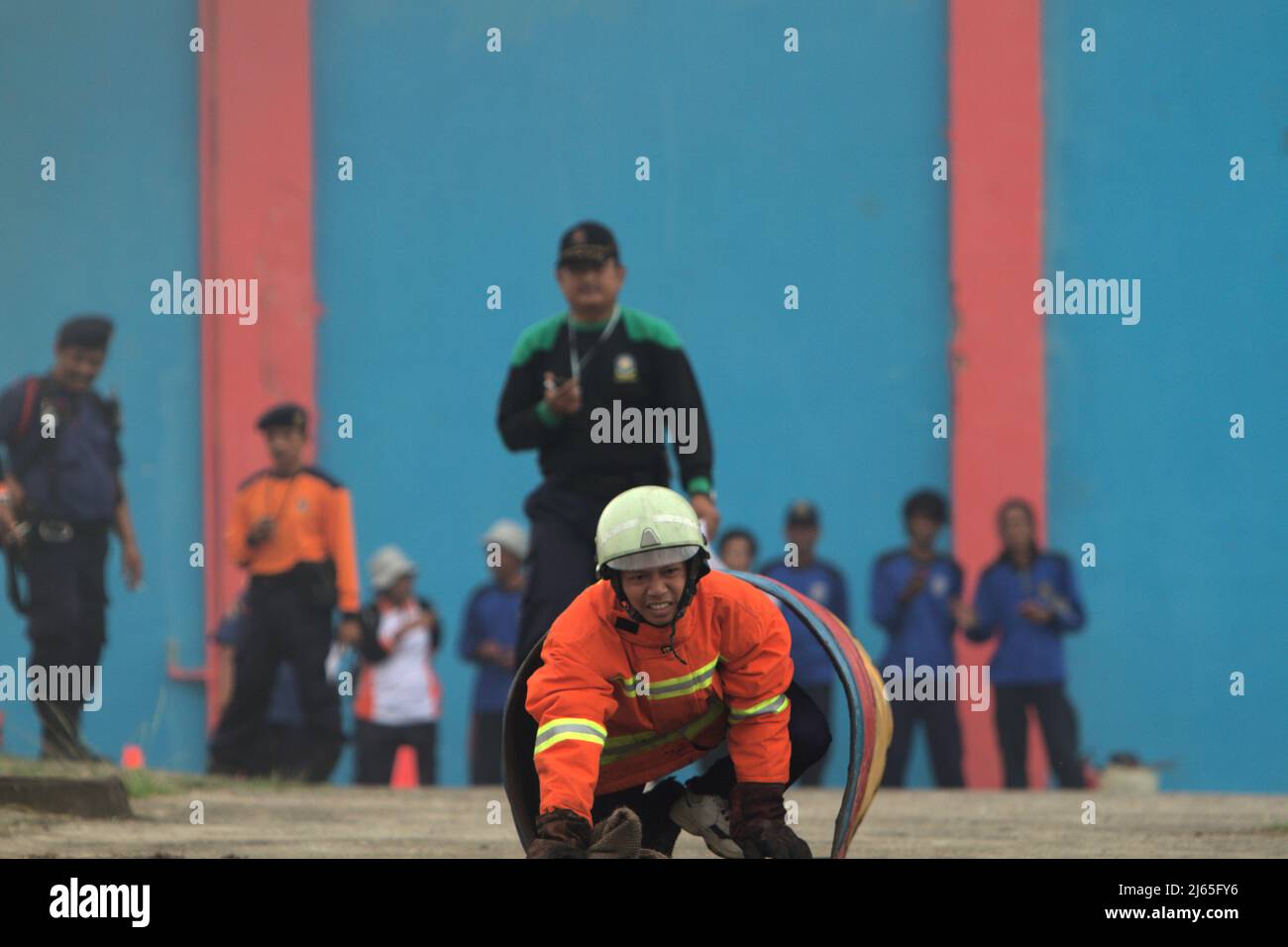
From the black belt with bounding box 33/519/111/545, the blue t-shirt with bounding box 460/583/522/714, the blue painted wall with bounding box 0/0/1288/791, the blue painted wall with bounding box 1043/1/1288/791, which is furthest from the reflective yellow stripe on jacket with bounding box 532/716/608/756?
the blue painted wall with bounding box 1043/1/1288/791

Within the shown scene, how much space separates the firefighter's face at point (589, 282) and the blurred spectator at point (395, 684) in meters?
4.36

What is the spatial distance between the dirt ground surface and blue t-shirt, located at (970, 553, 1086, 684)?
1.71 m

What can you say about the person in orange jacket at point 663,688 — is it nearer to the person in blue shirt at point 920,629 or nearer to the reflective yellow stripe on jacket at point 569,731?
the reflective yellow stripe on jacket at point 569,731

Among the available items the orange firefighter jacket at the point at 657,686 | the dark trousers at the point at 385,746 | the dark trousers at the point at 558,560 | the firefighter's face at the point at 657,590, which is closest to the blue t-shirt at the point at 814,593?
the dark trousers at the point at 385,746

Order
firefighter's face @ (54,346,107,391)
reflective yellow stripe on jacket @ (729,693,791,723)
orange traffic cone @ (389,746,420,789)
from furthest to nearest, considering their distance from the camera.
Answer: orange traffic cone @ (389,746,420,789) < firefighter's face @ (54,346,107,391) < reflective yellow stripe on jacket @ (729,693,791,723)

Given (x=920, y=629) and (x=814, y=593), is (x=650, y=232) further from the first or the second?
(x=920, y=629)

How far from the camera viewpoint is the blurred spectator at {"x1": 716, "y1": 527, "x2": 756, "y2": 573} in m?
12.2

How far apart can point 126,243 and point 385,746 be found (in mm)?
3823

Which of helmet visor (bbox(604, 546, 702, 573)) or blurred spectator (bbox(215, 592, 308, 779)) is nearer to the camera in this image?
helmet visor (bbox(604, 546, 702, 573))

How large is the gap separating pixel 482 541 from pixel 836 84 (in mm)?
3473

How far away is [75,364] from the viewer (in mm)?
10633

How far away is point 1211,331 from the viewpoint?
44.6 feet

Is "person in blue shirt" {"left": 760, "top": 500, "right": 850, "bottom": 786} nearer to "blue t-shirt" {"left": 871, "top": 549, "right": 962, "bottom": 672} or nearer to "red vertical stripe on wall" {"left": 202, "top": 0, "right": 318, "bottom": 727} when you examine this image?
"blue t-shirt" {"left": 871, "top": 549, "right": 962, "bottom": 672}

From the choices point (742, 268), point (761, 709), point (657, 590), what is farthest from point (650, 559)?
point (742, 268)
